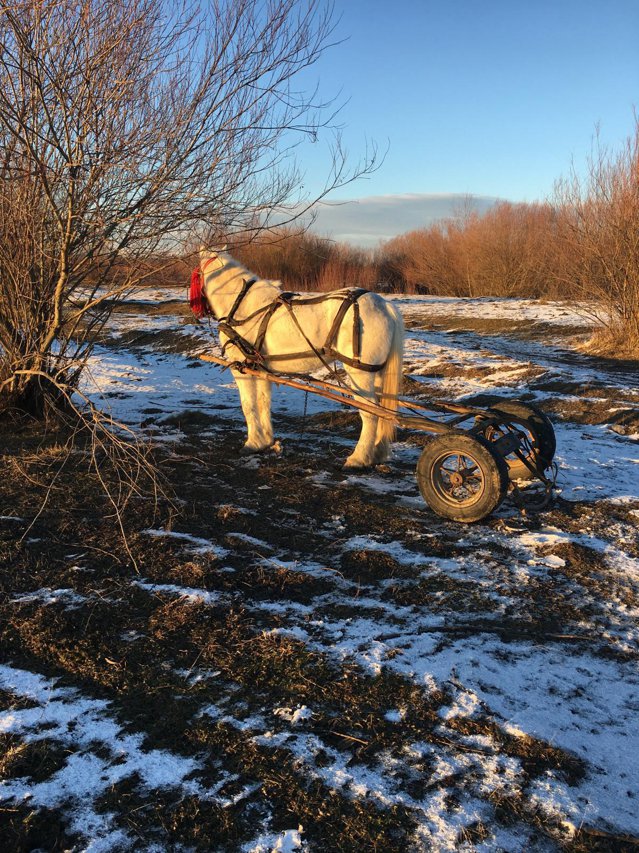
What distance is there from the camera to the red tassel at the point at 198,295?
581 cm

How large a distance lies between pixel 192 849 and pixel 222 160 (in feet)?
16.5

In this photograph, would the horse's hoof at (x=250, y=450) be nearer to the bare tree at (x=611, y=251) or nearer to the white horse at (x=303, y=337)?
the white horse at (x=303, y=337)

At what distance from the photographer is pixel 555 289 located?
24328 mm

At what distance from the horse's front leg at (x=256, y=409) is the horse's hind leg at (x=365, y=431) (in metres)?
0.98

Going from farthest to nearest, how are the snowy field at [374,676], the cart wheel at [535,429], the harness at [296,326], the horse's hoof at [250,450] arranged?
the horse's hoof at [250,450]
the harness at [296,326]
the cart wheel at [535,429]
the snowy field at [374,676]

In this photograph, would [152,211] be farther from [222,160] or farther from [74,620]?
[74,620]

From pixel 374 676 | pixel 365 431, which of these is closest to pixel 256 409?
pixel 365 431

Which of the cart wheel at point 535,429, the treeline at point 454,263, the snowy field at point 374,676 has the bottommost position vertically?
the snowy field at point 374,676

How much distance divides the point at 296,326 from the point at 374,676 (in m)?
3.54

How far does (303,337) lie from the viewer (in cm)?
544

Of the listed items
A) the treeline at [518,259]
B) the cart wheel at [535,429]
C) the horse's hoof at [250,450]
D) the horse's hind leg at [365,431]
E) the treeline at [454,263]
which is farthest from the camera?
the treeline at [454,263]

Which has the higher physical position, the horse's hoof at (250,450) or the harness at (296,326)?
the harness at (296,326)

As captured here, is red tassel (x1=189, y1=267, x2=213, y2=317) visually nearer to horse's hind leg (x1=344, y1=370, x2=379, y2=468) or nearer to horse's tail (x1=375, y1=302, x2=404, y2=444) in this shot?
horse's hind leg (x1=344, y1=370, x2=379, y2=468)

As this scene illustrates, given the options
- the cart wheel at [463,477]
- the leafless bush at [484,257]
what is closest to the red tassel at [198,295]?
the cart wheel at [463,477]
